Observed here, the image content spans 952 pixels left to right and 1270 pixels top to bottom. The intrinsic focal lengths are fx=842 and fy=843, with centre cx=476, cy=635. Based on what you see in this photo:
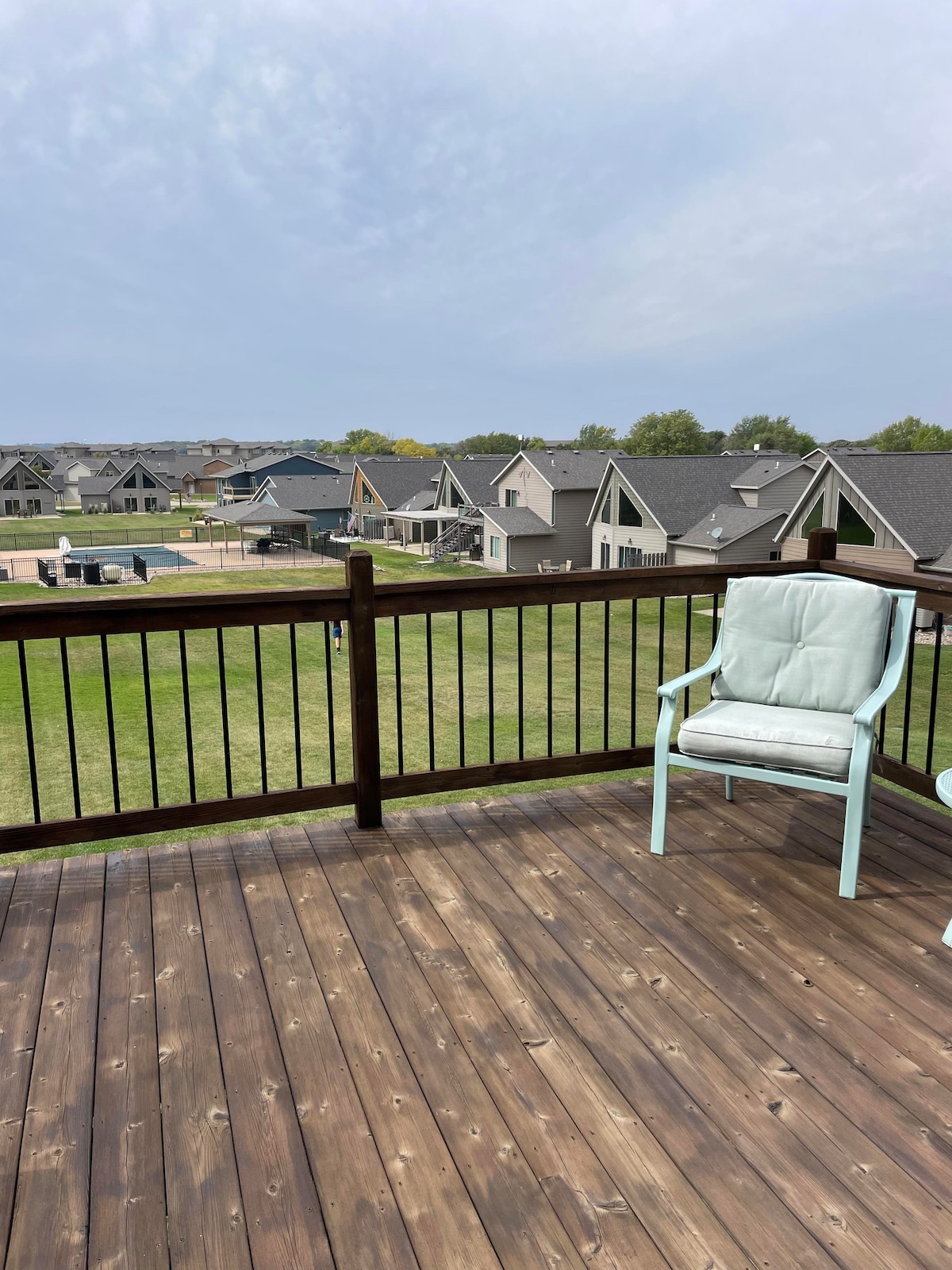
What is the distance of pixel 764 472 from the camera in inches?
1185

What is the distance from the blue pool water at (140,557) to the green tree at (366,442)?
180ft

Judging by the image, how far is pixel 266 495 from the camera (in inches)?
2026

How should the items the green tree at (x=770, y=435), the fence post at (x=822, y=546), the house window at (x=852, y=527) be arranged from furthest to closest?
1. the green tree at (x=770, y=435)
2. the house window at (x=852, y=527)
3. the fence post at (x=822, y=546)

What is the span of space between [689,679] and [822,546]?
120 centimetres

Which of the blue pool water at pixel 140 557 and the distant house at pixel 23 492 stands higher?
the distant house at pixel 23 492

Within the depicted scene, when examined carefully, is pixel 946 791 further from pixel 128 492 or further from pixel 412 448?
pixel 412 448

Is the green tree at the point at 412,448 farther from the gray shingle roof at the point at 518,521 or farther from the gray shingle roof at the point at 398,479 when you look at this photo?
the gray shingle roof at the point at 518,521

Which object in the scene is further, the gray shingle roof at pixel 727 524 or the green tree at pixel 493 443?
the green tree at pixel 493 443

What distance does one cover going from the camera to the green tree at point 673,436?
70.2m

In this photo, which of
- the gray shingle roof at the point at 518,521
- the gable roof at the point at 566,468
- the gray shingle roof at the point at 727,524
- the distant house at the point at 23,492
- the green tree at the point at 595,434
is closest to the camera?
the gray shingle roof at the point at 727,524

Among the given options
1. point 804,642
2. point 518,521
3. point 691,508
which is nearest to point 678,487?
point 691,508

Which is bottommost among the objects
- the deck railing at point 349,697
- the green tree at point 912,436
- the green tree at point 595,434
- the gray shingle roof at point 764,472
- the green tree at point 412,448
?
the deck railing at point 349,697

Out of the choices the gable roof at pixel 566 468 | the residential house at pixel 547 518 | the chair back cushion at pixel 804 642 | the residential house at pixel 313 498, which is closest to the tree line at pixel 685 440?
the residential house at pixel 313 498

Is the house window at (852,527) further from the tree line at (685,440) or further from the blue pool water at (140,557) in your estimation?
the tree line at (685,440)
